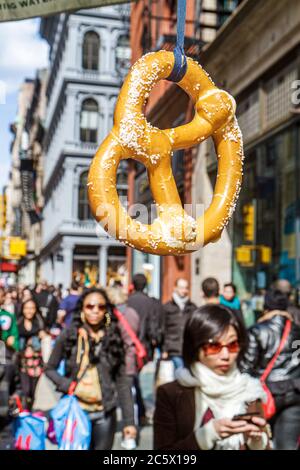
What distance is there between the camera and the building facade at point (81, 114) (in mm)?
37281

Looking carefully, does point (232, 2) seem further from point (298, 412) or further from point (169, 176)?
point (169, 176)

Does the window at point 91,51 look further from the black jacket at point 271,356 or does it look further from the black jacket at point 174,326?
the black jacket at point 271,356

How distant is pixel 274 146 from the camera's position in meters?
10.2

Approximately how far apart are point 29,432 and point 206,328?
85.8 inches

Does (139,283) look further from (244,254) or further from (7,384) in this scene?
(244,254)

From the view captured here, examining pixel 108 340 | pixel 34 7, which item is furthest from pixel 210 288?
pixel 34 7

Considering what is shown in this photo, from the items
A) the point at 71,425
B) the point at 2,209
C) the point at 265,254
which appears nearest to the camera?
the point at 71,425

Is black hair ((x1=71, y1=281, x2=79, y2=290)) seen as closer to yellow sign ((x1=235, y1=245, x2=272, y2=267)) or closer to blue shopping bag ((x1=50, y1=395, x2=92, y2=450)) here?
yellow sign ((x1=235, y1=245, x2=272, y2=267))

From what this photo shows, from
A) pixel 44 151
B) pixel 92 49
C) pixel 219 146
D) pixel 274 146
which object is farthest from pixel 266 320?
pixel 44 151

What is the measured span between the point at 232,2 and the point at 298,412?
10.2 m

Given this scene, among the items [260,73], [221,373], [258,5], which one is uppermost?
[258,5]

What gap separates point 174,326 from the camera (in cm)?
809

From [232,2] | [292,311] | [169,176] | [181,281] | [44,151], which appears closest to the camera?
[169,176]

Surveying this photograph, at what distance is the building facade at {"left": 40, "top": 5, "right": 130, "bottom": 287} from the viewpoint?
3728 cm
